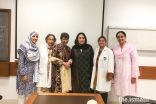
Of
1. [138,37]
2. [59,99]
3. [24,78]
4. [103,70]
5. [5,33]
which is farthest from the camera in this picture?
[138,37]

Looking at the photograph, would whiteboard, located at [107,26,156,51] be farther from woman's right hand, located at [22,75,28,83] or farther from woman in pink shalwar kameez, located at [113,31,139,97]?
woman's right hand, located at [22,75,28,83]

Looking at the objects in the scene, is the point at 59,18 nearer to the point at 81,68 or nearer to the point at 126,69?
the point at 81,68

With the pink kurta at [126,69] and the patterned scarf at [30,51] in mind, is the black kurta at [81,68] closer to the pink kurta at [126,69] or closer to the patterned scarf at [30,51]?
the pink kurta at [126,69]

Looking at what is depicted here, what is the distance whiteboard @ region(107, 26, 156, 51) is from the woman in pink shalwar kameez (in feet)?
1.39

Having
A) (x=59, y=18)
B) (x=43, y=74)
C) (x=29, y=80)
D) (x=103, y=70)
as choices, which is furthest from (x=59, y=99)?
(x=59, y=18)

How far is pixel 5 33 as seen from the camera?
127 inches

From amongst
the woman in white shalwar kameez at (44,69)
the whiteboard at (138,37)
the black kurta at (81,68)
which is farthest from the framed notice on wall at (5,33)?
the whiteboard at (138,37)

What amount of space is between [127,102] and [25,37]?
2.22m

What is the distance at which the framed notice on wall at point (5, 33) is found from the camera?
322 cm

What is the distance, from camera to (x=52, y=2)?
10.5 feet

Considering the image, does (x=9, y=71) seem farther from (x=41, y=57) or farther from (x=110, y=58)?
(x=110, y=58)

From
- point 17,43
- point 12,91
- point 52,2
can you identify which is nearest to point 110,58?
point 52,2

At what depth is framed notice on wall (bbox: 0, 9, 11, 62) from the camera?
322 centimetres

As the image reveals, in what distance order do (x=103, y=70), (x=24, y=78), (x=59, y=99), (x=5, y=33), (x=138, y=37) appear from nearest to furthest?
(x=59, y=99), (x=24, y=78), (x=103, y=70), (x=5, y=33), (x=138, y=37)
